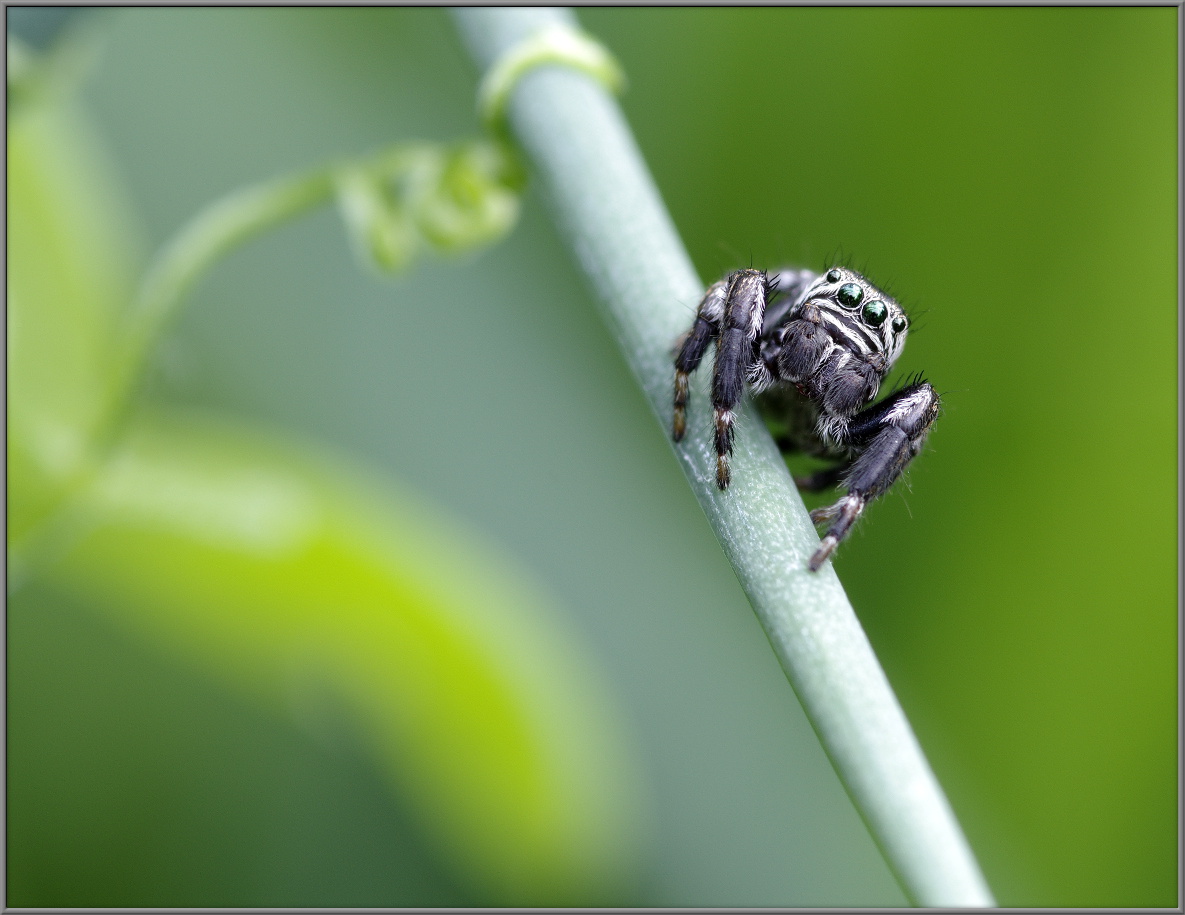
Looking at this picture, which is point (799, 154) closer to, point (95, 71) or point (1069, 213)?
point (1069, 213)

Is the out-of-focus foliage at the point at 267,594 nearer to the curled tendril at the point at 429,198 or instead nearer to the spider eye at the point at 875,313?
the curled tendril at the point at 429,198

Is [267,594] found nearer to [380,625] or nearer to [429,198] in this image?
[380,625]

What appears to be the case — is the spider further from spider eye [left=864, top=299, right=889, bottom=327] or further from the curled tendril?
the curled tendril

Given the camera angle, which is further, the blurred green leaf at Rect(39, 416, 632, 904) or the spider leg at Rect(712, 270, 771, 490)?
the blurred green leaf at Rect(39, 416, 632, 904)

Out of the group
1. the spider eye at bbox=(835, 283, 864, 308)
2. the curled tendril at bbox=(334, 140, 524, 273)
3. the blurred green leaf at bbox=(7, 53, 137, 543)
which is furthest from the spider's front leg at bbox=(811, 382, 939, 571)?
the blurred green leaf at bbox=(7, 53, 137, 543)

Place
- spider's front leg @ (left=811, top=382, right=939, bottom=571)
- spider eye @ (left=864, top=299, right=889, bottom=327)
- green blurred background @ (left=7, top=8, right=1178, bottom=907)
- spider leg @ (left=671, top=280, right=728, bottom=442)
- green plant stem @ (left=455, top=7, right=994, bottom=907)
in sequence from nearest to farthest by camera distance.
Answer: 1. green plant stem @ (left=455, top=7, right=994, bottom=907)
2. spider leg @ (left=671, top=280, right=728, bottom=442)
3. spider's front leg @ (left=811, top=382, right=939, bottom=571)
4. spider eye @ (left=864, top=299, right=889, bottom=327)
5. green blurred background @ (left=7, top=8, right=1178, bottom=907)

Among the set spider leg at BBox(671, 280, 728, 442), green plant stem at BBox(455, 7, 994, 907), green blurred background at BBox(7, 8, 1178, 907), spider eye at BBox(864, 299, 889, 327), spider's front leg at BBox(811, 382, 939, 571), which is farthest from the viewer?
green blurred background at BBox(7, 8, 1178, 907)

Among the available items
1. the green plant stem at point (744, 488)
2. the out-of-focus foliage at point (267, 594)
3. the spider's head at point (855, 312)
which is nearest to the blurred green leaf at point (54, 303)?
the out-of-focus foliage at point (267, 594)

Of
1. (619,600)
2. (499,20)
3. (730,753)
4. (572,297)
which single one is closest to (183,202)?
(572,297)
